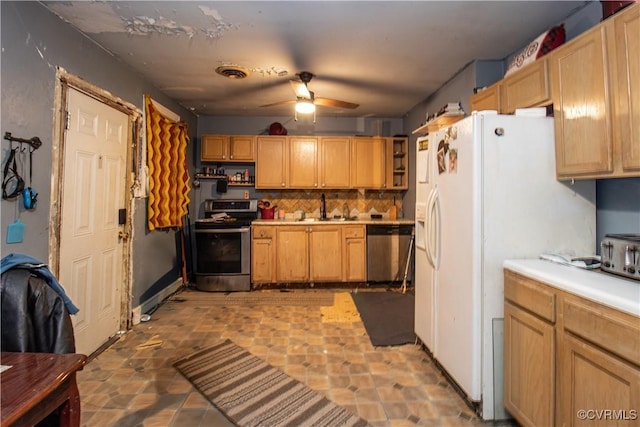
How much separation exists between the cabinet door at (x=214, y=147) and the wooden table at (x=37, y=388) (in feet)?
12.8

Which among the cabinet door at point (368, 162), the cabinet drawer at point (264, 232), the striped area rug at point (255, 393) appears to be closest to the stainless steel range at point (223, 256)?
the cabinet drawer at point (264, 232)

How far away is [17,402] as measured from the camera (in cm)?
79

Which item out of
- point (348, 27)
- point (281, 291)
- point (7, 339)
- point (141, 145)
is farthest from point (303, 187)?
point (7, 339)

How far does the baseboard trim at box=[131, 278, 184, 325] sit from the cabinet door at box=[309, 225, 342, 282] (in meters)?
1.84

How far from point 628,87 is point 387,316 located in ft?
8.77

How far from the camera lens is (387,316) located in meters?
3.34

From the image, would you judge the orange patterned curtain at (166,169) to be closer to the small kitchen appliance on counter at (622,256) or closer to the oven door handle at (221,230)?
the oven door handle at (221,230)

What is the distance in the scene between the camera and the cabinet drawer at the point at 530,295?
4.64ft

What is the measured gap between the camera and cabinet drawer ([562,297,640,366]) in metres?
1.06

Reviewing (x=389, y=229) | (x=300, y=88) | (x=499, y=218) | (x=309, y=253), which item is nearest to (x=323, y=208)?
(x=309, y=253)

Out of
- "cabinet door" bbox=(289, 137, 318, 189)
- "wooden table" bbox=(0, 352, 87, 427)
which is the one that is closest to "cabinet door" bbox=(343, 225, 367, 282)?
"cabinet door" bbox=(289, 137, 318, 189)

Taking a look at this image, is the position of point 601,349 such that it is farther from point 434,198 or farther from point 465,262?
point 434,198

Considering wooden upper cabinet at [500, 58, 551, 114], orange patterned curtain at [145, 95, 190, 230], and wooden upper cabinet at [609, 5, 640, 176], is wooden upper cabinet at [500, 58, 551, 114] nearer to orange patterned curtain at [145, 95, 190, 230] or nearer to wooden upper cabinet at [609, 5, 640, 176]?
wooden upper cabinet at [609, 5, 640, 176]

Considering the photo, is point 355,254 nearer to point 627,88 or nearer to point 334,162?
point 334,162
